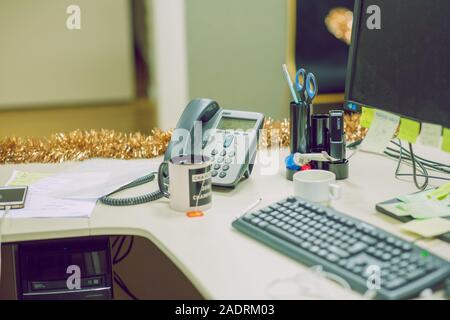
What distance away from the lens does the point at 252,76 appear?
216 centimetres

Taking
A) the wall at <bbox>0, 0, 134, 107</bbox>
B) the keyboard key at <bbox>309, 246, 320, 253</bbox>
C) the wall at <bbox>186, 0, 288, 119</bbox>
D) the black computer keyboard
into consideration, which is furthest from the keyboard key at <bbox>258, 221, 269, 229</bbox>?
the wall at <bbox>0, 0, 134, 107</bbox>

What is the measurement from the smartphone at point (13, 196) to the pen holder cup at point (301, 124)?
63 cm

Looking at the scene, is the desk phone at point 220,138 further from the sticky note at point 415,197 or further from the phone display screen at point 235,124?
the sticky note at point 415,197

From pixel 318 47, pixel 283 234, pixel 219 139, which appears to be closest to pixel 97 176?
pixel 219 139

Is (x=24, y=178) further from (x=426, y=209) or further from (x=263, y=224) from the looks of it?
(x=426, y=209)

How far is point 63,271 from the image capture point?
1.27 m

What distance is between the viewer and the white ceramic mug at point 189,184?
118cm

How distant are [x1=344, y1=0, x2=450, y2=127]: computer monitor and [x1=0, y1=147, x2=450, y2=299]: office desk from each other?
0.18 metres

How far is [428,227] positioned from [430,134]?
195mm

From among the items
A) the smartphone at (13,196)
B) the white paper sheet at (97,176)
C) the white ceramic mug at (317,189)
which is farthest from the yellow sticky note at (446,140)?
the smartphone at (13,196)

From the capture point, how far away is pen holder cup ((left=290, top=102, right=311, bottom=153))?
1403mm

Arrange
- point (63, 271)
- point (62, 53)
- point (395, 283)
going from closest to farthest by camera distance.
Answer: point (395, 283) → point (63, 271) → point (62, 53)

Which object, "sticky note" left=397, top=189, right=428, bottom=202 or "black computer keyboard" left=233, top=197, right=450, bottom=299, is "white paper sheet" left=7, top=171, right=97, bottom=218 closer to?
"black computer keyboard" left=233, top=197, right=450, bottom=299
